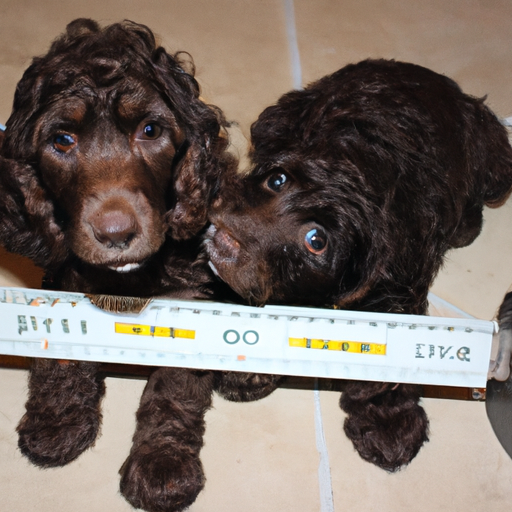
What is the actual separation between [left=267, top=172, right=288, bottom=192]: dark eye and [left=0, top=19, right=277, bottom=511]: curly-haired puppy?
0.25 metres

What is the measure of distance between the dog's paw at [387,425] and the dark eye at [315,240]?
2.49ft

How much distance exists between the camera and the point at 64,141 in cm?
252

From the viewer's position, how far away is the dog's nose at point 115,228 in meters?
2.33

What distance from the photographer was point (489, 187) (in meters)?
3.53

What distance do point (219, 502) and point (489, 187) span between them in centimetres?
200

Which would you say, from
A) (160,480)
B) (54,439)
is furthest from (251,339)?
(54,439)

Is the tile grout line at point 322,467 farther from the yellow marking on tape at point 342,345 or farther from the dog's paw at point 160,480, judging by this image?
the yellow marking on tape at point 342,345

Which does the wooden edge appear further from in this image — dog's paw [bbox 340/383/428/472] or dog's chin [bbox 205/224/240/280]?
dog's chin [bbox 205/224/240/280]

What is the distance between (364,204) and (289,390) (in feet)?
3.43

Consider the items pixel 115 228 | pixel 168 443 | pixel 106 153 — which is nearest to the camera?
pixel 115 228

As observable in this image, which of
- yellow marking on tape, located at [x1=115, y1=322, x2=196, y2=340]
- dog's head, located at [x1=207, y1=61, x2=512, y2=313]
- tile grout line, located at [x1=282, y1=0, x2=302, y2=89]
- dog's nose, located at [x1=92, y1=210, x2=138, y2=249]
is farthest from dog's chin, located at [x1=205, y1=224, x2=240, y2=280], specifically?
tile grout line, located at [x1=282, y1=0, x2=302, y2=89]

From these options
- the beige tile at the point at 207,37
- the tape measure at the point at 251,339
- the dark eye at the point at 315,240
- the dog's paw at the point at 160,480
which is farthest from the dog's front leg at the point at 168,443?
the beige tile at the point at 207,37

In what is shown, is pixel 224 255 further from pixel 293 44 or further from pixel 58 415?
pixel 293 44

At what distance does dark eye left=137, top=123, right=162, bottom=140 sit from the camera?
258 centimetres
